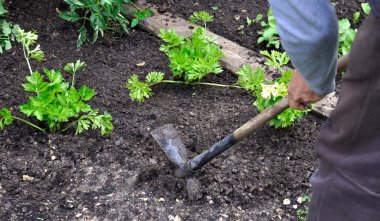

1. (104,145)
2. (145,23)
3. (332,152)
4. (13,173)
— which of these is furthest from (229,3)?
(332,152)

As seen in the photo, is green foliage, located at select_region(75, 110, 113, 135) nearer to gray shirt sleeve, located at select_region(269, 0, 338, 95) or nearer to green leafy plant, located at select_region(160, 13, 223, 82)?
green leafy plant, located at select_region(160, 13, 223, 82)

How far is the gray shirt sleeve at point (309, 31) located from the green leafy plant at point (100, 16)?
6.59ft

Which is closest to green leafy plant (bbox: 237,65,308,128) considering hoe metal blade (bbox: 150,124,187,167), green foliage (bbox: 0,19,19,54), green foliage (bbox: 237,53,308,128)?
green foliage (bbox: 237,53,308,128)

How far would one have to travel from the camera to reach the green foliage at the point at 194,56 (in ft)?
10.3

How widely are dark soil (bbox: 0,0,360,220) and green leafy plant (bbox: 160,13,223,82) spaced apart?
0.18 metres

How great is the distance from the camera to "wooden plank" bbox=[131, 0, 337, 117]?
3.16 meters

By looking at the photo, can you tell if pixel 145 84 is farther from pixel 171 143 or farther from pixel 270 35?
pixel 270 35

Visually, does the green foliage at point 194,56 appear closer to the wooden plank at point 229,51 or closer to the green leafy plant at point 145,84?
the green leafy plant at point 145,84

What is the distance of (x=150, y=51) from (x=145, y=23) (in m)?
0.29

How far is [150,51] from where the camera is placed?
3645mm

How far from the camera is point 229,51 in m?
3.55

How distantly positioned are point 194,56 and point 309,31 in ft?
5.81

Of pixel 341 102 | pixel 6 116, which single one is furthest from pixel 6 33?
pixel 341 102

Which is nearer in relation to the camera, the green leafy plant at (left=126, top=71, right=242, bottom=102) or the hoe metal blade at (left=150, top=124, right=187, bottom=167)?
the hoe metal blade at (left=150, top=124, right=187, bottom=167)
